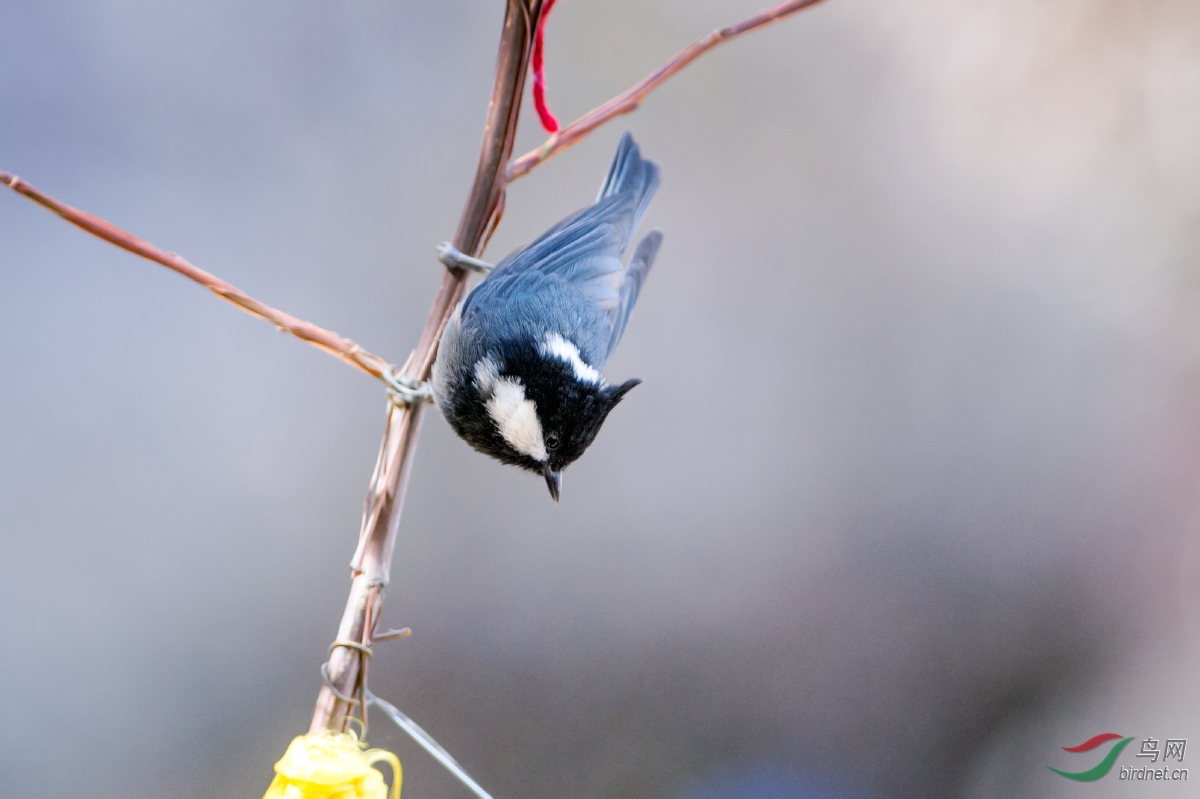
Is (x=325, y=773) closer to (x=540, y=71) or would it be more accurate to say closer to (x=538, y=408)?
(x=538, y=408)

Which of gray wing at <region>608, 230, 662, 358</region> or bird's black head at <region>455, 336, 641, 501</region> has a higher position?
gray wing at <region>608, 230, 662, 358</region>

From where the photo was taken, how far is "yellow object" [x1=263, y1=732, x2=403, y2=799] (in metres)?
0.39

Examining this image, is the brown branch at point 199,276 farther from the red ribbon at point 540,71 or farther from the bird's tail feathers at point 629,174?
the bird's tail feathers at point 629,174

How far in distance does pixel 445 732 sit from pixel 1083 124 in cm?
115

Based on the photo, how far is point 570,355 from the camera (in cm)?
68

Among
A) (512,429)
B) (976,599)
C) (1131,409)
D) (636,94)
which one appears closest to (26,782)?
(512,429)

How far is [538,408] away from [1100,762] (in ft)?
2.73

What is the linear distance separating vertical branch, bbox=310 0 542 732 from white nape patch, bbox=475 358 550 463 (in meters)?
0.09

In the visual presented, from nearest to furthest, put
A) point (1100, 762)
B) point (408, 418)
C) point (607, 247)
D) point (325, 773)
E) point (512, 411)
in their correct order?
point (325, 773) → point (408, 418) → point (512, 411) → point (607, 247) → point (1100, 762)

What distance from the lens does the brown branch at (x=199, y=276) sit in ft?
1.48

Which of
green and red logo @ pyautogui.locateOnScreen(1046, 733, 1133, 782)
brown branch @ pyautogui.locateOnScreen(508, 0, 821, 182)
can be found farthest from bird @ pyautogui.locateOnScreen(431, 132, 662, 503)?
green and red logo @ pyautogui.locateOnScreen(1046, 733, 1133, 782)

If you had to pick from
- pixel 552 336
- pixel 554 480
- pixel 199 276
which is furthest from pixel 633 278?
pixel 199 276

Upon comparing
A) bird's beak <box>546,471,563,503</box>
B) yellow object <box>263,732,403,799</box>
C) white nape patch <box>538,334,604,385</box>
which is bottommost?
yellow object <box>263,732,403,799</box>

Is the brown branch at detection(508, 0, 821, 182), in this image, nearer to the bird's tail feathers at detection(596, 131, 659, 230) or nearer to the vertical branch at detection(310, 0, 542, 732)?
the vertical branch at detection(310, 0, 542, 732)
